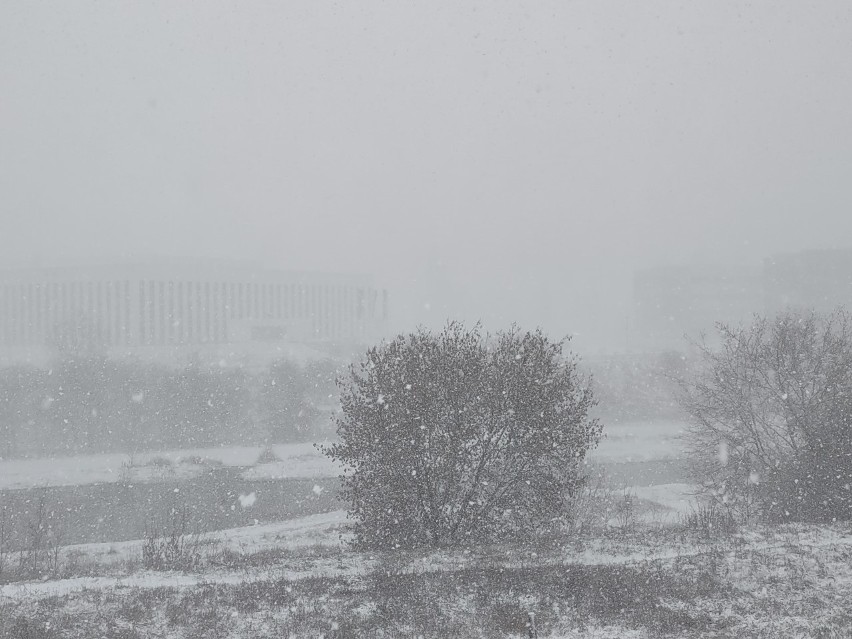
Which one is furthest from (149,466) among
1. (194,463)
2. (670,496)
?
(670,496)

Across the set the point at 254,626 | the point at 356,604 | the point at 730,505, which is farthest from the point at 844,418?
the point at 254,626

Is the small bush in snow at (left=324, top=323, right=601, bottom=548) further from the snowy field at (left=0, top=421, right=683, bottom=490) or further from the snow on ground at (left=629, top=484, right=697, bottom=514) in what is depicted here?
the snowy field at (left=0, top=421, right=683, bottom=490)

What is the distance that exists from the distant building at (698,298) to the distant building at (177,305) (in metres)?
66.3

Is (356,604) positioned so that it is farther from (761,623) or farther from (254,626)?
(761,623)

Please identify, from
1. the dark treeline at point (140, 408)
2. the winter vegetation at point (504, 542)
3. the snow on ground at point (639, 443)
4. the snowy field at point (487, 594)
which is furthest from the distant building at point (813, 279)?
the snowy field at point (487, 594)

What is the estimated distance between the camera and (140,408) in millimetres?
52219

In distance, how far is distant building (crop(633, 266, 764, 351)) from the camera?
145125mm

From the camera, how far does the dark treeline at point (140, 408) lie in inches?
1941

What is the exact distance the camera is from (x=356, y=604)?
11047mm

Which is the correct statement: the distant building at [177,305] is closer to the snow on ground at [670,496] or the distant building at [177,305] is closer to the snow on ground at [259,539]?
the snow on ground at [259,539]

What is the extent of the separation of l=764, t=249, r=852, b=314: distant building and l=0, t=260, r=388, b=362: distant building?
77.8 metres

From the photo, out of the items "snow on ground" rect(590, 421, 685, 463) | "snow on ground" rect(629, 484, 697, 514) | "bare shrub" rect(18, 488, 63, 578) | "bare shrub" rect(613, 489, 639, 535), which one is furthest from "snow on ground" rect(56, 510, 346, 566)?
"snow on ground" rect(590, 421, 685, 463)

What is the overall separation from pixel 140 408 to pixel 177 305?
58.9m

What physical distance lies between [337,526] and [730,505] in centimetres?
1388
